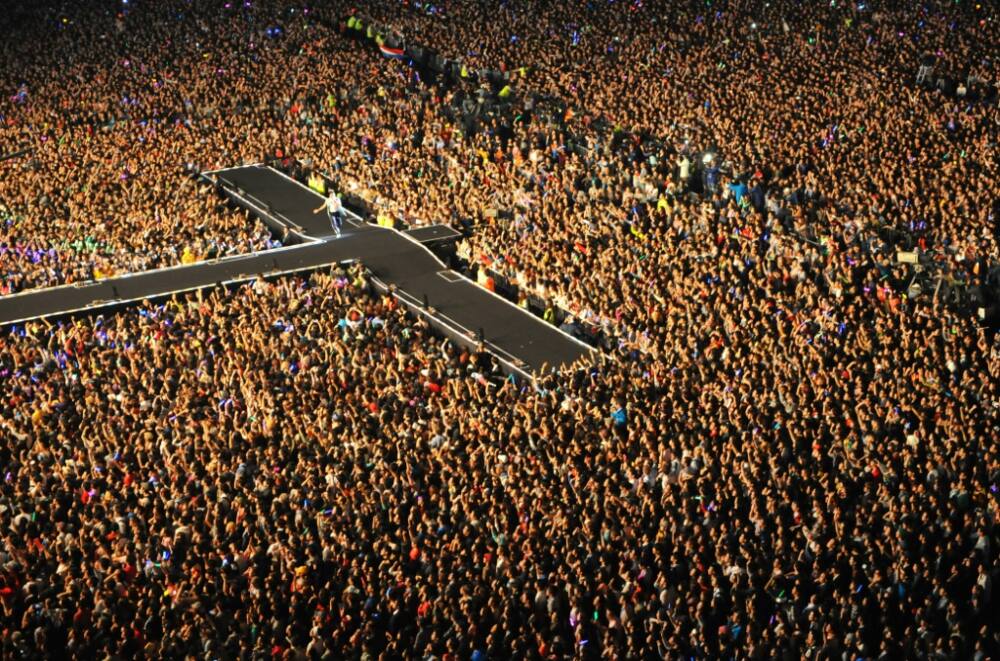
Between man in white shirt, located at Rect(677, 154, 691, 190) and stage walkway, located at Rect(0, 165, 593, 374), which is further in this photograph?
man in white shirt, located at Rect(677, 154, 691, 190)

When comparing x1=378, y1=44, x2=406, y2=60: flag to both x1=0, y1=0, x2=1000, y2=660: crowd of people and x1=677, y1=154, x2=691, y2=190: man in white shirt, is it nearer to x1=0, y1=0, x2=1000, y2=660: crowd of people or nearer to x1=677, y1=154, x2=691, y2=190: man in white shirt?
x1=0, y1=0, x2=1000, y2=660: crowd of people

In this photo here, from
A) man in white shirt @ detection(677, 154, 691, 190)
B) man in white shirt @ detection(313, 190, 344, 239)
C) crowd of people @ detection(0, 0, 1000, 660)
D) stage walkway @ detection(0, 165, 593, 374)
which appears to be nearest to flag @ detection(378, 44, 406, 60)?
crowd of people @ detection(0, 0, 1000, 660)

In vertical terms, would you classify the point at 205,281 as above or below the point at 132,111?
below

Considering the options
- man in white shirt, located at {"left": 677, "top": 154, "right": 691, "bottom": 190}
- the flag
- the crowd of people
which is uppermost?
the flag

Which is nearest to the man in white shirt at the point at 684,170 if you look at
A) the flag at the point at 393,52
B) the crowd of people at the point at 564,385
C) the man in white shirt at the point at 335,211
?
the crowd of people at the point at 564,385

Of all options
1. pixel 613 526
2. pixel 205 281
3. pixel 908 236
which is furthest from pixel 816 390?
pixel 205 281

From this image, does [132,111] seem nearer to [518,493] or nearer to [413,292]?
[413,292]

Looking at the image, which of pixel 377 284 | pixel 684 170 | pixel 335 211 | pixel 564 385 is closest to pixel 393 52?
pixel 335 211
